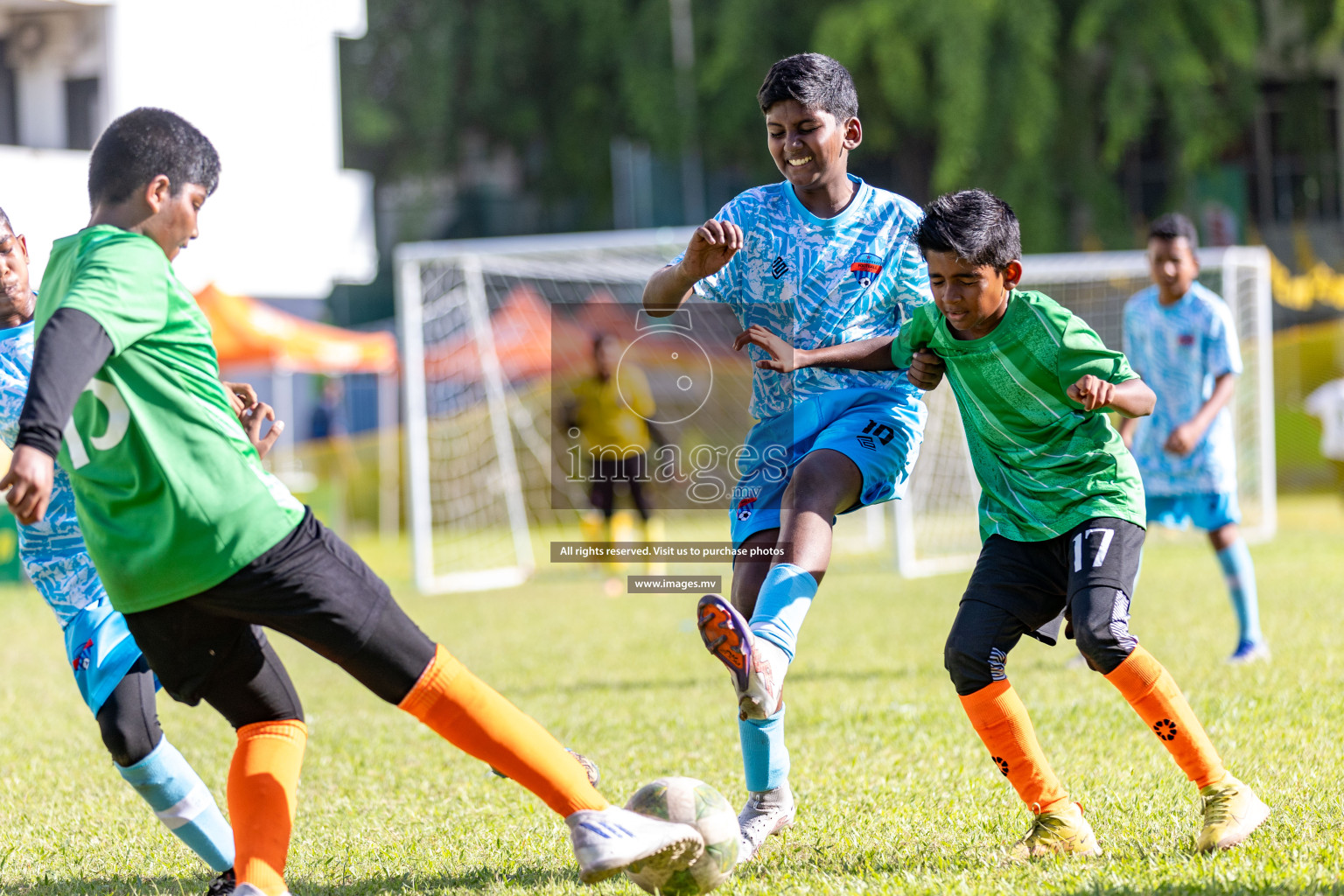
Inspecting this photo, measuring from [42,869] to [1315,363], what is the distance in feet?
63.8

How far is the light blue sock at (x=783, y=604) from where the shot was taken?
3.38 meters

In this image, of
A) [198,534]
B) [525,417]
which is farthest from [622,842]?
[525,417]

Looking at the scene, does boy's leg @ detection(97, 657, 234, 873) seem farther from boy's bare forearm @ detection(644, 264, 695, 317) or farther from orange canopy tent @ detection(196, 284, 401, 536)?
orange canopy tent @ detection(196, 284, 401, 536)

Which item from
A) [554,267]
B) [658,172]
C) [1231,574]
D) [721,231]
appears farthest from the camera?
[658,172]

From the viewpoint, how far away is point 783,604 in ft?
11.3

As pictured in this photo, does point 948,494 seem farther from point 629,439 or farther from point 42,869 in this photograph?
point 42,869

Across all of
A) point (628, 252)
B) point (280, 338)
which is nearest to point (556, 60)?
point (280, 338)

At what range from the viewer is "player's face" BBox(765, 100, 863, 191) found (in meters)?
3.64

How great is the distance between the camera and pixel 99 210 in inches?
113

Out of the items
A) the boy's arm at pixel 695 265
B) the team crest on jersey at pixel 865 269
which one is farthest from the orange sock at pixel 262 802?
the team crest on jersey at pixel 865 269

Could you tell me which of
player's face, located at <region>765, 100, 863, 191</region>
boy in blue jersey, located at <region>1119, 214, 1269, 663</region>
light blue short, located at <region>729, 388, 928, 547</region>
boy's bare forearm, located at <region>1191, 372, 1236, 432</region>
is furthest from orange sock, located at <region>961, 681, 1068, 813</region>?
boy in blue jersey, located at <region>1119, 214, 1269, 663</region>

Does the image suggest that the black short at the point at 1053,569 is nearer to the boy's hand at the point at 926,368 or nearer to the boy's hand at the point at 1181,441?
the boy's hand at the point at 926,368

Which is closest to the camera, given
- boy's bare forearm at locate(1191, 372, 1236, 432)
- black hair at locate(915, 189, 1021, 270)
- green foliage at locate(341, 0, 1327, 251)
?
black hair at locate(915, 189, 1021, 270)

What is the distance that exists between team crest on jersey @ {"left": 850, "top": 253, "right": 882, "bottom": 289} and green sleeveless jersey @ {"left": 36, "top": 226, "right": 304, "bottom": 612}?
167 cm
